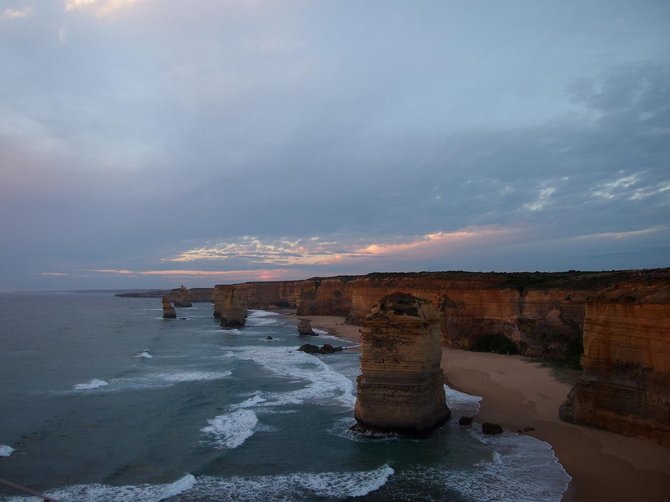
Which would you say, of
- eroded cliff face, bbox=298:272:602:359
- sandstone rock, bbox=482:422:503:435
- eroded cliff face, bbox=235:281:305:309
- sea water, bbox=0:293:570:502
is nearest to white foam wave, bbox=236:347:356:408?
sea water, bbox=0:293:570:502

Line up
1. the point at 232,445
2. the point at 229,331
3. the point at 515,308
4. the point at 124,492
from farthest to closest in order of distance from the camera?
1. the point at 229,331
2. the point at 515,308
3. the point at 232,445
4. the point at 124,492

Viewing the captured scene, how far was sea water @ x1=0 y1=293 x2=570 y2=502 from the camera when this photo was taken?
40.0ft

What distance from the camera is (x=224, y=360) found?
3412 cm

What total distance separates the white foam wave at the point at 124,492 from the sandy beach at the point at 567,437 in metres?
9.24

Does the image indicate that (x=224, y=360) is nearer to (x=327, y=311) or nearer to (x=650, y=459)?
(x=650, y=459)

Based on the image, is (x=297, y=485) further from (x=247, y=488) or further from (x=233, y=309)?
(x=233, y=309)

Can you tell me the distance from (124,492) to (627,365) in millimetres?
14284

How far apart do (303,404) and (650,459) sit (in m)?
12.6

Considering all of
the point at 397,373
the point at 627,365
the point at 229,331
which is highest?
the point at 627,365

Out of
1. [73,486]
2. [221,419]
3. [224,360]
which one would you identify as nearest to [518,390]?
[221,419]

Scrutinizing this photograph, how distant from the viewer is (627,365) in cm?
1452

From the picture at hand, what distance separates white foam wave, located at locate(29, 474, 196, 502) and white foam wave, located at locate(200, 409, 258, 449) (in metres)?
3.26

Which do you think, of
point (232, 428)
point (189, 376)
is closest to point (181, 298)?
point (189, 376)

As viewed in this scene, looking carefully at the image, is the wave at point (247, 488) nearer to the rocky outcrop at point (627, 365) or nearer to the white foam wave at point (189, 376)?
the rocky outcrop at point (627, 365)
